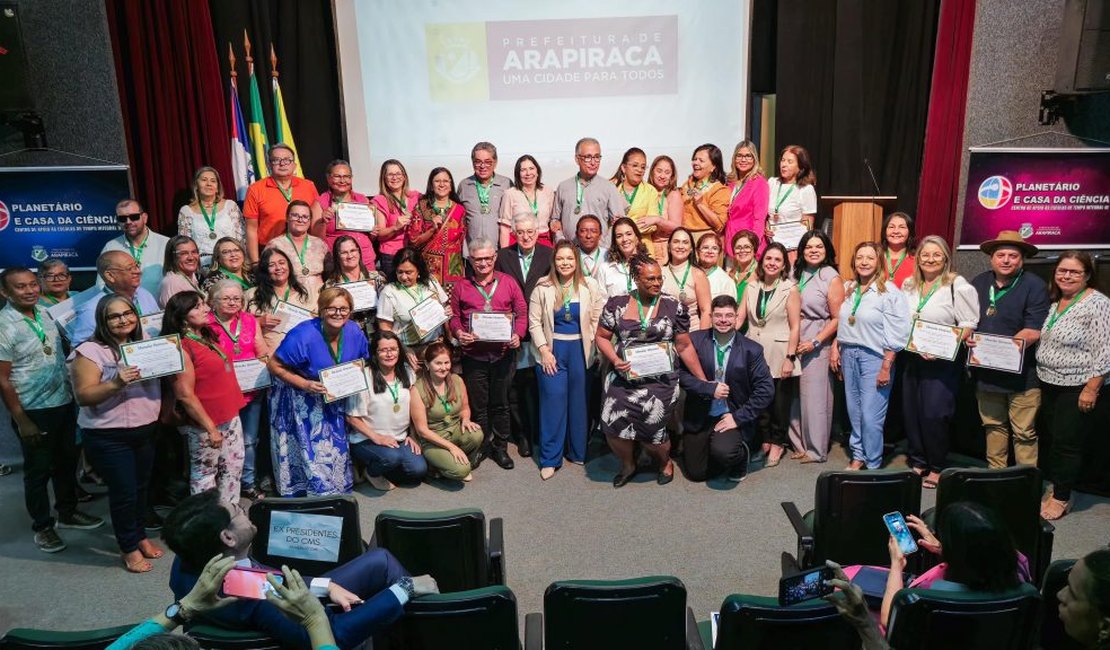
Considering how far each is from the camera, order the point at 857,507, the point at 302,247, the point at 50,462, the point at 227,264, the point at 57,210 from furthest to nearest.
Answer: the point at 57,210
the point at 302,247
the point at 227,264
the point at 50,462
the point at 857,507

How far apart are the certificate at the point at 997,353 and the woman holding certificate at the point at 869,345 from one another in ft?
1.27

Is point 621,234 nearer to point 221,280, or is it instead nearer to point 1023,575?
point 221,280

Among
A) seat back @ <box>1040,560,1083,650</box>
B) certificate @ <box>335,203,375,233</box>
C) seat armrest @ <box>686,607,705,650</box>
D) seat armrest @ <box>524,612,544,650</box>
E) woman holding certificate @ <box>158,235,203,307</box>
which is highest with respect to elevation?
certificate @ <box>335,203,375,233</box>

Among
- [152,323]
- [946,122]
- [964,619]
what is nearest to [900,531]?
[964,619]

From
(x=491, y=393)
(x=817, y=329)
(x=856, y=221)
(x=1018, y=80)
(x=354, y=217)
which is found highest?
(x=1018, y=80)

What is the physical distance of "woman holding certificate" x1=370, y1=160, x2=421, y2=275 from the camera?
5312mm

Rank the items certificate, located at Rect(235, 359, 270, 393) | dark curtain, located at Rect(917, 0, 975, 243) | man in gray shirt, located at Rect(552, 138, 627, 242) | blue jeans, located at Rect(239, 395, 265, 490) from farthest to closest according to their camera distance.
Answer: dark curtain, located at Rect(917, 0, 975, 243)
man in gray shirt, located at Rect(552, 138, 627, 242)
blue jeans, located at Rect(239, 395, 265, 490)
certificate, located at Rect(235, 359, 270, 393)

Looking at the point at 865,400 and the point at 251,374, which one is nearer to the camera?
the point at 251,374

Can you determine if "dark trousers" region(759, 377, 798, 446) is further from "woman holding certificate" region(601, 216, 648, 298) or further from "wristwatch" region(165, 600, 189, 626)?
"wristwatch" region(165, 600, 189, 626)

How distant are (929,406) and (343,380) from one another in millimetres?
3511

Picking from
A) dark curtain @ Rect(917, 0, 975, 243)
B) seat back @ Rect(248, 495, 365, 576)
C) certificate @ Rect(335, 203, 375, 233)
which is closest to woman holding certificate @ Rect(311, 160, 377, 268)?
certificate @ Rect(335, 203, 375, 233)

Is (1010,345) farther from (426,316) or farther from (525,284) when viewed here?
(426,316)

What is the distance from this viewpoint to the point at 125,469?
12.3 feet

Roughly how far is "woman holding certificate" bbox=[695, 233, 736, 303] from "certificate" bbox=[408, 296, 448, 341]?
69.5 inches
